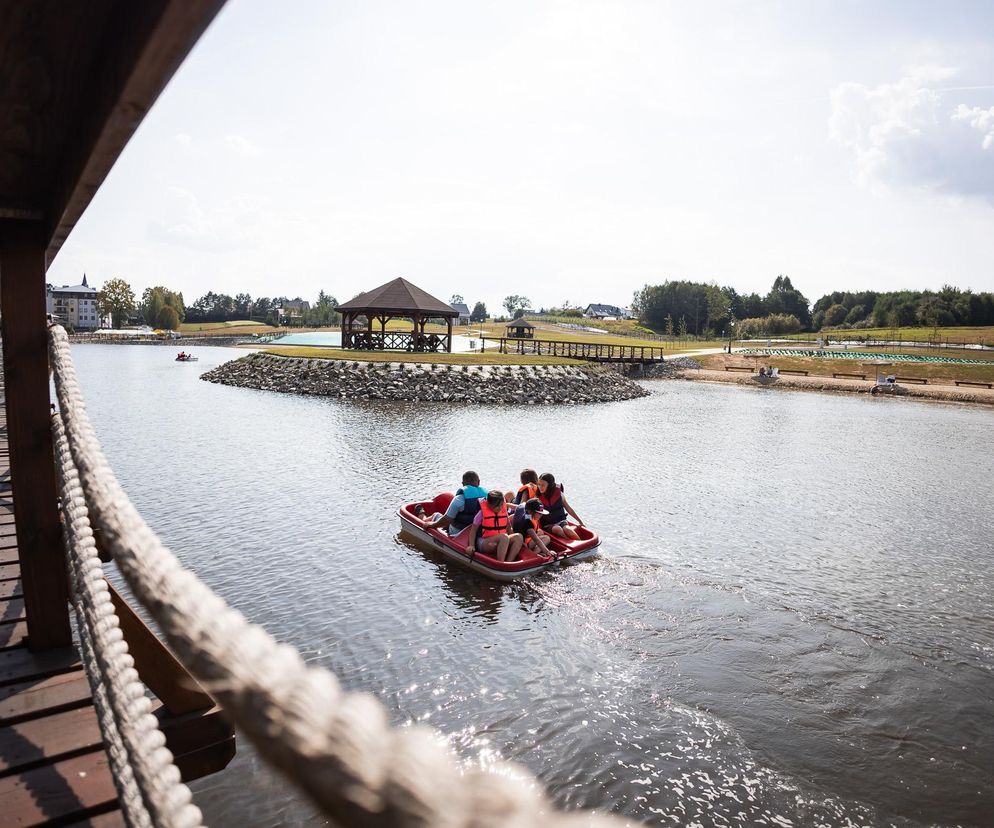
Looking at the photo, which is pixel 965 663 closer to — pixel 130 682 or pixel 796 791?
pixel 796 791

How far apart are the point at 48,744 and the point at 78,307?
16294 cm

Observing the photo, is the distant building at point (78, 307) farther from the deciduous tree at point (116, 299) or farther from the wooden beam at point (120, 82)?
the wooden beam at point (120, 82)

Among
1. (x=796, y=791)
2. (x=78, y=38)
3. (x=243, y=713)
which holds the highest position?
(x=78, y=38)

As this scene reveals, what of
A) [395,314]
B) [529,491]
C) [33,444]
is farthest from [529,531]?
[395,314]

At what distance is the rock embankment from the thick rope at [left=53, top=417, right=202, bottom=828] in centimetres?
3615

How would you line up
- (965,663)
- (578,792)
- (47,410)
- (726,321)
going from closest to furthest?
(47,410) < (578,792) < (965,663) < (726,321)

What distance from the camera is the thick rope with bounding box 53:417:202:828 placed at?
1.61m

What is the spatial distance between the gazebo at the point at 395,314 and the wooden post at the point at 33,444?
46.3 metres

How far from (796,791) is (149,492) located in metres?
14.9

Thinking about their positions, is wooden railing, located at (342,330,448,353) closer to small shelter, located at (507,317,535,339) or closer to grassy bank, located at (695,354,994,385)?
small shelter, located at (507,317,535,339)

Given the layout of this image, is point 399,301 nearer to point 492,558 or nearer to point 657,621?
point 492,558

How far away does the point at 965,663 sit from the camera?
9445 mm

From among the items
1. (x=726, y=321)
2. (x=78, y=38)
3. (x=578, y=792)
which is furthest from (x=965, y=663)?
(x=726, y=321)

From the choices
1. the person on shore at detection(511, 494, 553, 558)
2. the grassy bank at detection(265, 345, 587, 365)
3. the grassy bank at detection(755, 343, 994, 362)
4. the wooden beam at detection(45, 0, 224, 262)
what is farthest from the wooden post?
the grassy bank at detection(755, 343, 994, 362)
